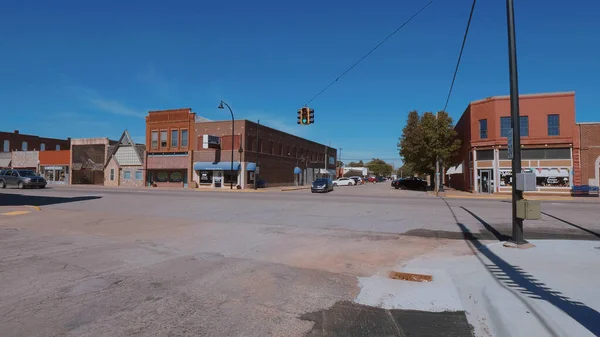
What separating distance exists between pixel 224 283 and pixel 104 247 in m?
4.45

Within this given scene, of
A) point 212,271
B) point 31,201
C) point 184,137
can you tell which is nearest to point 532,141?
point 212,271

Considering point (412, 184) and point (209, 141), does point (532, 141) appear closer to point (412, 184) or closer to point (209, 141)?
point (412, 184)

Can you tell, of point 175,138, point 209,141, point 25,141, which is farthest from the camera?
point 25,141

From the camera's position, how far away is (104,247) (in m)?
8.91

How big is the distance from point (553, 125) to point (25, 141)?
3704 inches

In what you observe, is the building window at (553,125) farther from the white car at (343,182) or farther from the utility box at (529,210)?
the white car at (343,182)

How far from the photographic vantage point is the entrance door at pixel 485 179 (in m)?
35.3

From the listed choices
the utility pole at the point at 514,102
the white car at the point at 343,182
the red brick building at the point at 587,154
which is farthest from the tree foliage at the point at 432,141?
→ the utility pole at the point at 514,102

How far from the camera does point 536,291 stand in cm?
554

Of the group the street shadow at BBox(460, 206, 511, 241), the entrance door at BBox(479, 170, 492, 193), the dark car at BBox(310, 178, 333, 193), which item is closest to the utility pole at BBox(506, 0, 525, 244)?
the street shadow at BBox(460, 206, 511, 241)

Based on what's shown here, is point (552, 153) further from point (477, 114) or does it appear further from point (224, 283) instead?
point (224, 283)

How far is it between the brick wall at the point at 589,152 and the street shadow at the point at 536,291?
31327 millimetres

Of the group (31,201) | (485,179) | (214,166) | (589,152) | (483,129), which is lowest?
(31,201)

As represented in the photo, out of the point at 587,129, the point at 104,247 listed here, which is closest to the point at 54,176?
the point at 104,247
